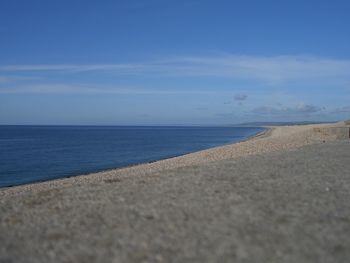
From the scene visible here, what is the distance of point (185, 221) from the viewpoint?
27.1 ft

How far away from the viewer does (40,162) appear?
152 ft

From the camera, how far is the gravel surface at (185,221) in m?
6.55

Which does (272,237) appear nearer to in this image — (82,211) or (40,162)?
(82,211)

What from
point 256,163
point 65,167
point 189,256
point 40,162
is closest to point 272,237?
point 189,256

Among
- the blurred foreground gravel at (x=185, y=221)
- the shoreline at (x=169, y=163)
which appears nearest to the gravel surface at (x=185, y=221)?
the blurred foreground gravel at (x=185, y=221)

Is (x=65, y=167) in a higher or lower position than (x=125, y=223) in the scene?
lower

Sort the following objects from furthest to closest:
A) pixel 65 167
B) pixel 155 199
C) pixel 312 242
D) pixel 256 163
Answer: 1. pixel 65 167
2. pixel 256 163
3. pixel 155 199
4. pixel 312 242

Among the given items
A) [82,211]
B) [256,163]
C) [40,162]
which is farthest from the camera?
[40,162]

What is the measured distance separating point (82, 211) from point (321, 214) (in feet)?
17.7

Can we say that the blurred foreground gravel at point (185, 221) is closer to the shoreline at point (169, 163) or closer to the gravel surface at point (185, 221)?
the gravel surface at point (185, 221)

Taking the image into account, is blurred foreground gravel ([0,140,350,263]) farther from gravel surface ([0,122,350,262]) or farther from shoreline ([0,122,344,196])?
shoreline ([0,122,344,196])

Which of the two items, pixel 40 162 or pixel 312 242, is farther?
pixel 40 162

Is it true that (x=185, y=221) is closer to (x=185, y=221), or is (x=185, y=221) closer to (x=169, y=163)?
(x=185, y=221)

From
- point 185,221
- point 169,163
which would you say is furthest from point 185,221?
point 169,163
